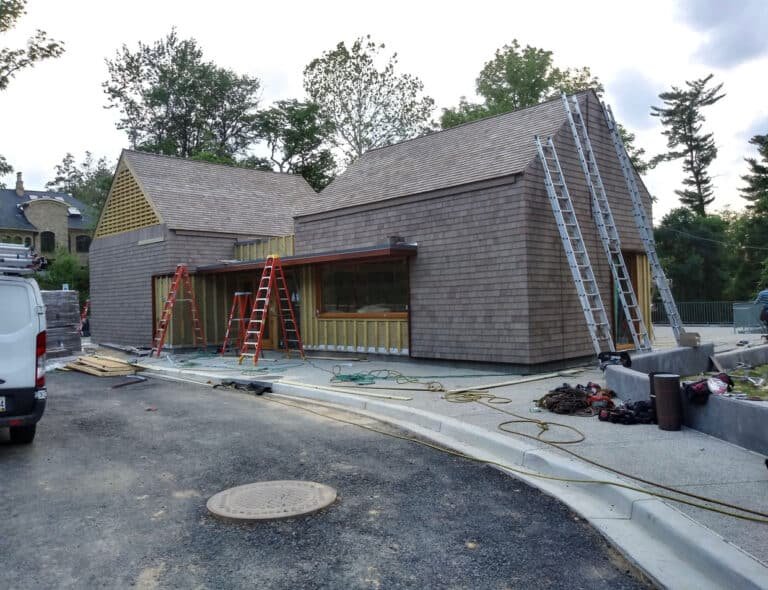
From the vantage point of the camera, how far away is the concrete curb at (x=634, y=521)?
11.4ft

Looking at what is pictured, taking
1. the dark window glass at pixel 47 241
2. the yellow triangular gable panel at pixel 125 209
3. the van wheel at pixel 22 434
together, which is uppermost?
the dark window glass at pixel 47 241

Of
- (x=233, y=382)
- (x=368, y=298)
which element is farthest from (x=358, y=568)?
(x=368, y=298)

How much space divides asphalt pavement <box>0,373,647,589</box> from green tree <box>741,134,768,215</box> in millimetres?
39296

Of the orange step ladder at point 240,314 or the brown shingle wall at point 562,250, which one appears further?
the orange step ladder at point 240,314

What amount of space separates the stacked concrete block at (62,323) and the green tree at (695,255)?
34.3 metres

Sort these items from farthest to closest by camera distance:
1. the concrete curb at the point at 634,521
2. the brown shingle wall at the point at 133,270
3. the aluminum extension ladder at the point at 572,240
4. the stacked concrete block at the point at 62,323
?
the brown shingle wall at the point at 133,270 < the stacked concrete block at the point at 62,323 < the aluminum extension ladder at the point at 572,240 < the concrete curb at the point at 634,521

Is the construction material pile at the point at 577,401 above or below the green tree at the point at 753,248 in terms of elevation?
below

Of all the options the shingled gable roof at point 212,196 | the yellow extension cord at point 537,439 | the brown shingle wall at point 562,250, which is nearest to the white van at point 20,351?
the yellow extension cord at point 537,439

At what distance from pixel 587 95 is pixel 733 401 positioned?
33.9 ft

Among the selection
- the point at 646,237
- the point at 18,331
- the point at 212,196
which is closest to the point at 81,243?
the point at 212,196

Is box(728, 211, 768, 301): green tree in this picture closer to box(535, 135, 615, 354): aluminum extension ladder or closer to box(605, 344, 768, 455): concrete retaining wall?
box(535, 135, 615, 354): aluminum extension ladder

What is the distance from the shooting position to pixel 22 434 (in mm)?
7176

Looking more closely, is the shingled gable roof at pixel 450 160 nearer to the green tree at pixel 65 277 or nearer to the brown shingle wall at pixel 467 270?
the brown shingle wall at pixel 467 270

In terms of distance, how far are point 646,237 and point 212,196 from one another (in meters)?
14.1
